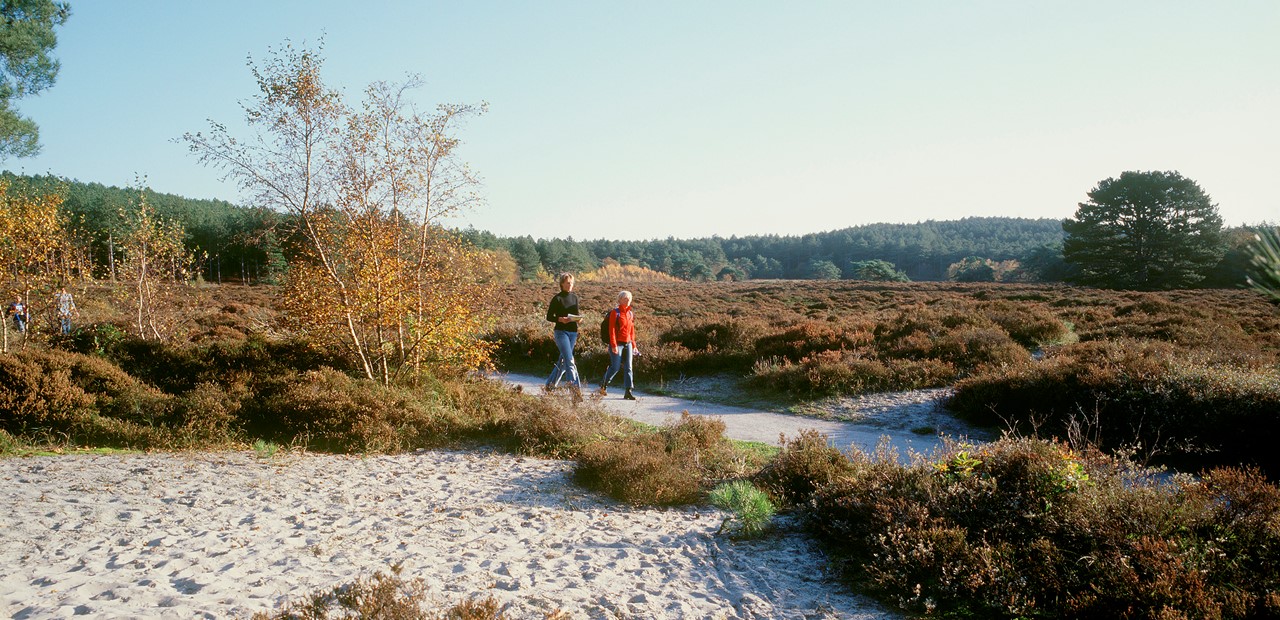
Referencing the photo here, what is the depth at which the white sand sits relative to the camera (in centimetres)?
394

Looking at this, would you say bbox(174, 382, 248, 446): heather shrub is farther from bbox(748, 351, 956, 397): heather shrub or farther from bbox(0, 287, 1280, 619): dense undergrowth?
bbox(748, 351, 956, 397): heather shrub

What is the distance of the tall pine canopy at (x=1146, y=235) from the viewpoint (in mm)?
44938

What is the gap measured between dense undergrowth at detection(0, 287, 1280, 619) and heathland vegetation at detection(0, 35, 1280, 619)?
0.03m

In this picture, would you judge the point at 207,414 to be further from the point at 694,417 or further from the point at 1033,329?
the point at 1033,329

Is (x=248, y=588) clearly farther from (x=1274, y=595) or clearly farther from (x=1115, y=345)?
(x=1115, y=345)

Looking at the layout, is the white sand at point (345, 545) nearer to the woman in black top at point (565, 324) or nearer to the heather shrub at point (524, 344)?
the woman in black top at point (565, 324)

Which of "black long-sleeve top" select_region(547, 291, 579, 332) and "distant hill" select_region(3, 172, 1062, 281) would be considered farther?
"distant hill" select_region(3, 172, 1062, 281)

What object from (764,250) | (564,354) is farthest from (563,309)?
(764,250)

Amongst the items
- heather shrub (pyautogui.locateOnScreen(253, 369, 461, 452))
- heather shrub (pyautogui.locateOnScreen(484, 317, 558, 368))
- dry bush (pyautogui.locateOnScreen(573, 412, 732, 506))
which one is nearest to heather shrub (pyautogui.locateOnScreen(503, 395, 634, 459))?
dry bush (pyautogui.locateOnScreen(573, 412, 732, 506))

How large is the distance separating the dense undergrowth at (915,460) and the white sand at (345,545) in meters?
0.47

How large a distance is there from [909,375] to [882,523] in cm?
808

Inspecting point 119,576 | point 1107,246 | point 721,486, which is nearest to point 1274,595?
point 721,486

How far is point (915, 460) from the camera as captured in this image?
6.04 metres

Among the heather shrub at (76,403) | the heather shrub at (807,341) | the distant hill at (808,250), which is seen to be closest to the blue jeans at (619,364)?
the heather shrub at (807,341)
